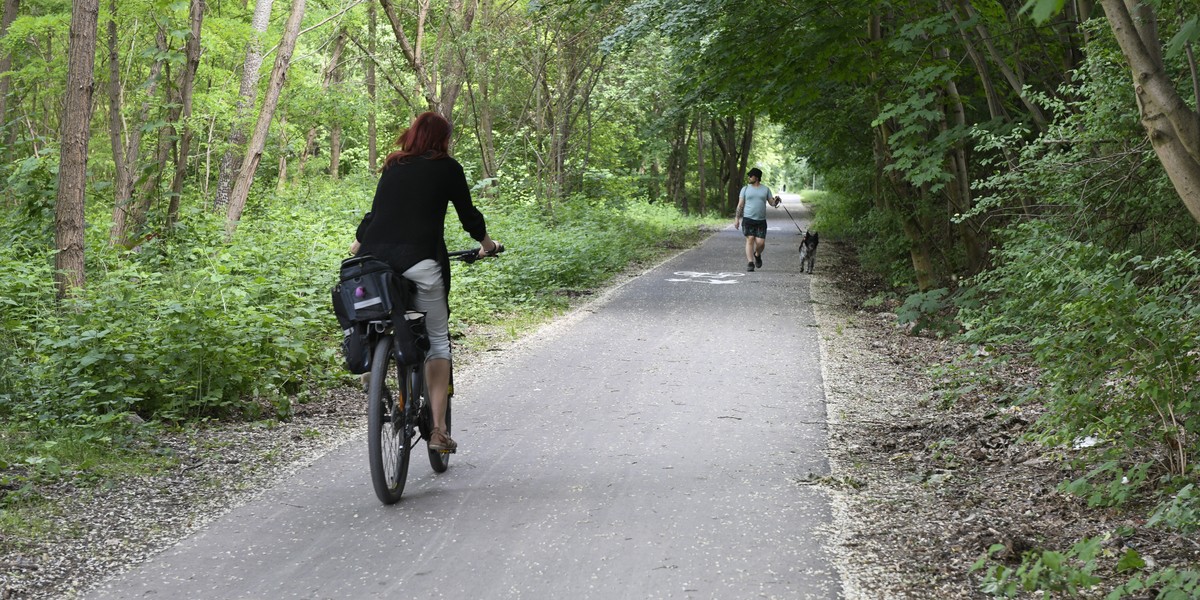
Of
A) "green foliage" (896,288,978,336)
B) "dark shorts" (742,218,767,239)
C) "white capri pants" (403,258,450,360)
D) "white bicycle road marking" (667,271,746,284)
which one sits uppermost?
"white capri pants" (403,258,450,360)

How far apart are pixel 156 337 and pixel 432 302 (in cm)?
324

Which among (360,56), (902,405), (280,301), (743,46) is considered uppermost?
(360,56)

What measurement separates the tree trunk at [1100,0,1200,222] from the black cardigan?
11.0 feet

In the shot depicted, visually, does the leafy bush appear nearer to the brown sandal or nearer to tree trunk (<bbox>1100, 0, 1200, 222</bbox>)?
the brown sandal

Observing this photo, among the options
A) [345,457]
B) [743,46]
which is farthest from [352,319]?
[743,46]

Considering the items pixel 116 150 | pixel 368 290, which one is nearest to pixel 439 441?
pixel 368 290

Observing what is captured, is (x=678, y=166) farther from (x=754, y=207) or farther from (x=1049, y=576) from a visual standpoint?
(x=1049, y=576)

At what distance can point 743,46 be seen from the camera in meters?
12.7

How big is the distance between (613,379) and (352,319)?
3925 millimetres

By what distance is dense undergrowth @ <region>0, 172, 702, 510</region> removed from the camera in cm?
637

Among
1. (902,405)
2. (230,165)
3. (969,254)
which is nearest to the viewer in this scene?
(902,405)

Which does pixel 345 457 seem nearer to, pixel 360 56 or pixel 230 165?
pixel 230 165

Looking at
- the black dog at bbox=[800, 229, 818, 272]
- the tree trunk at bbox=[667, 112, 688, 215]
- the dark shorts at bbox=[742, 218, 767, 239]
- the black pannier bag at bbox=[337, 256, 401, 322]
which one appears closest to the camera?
the black pannier bag at bbox=[337, 256, 401, 322]

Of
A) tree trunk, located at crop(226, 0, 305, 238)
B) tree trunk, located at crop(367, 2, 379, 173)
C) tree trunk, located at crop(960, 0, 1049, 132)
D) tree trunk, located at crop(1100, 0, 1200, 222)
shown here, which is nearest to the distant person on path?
tree trunk, located at crop(960, 0, 1049, 132)
